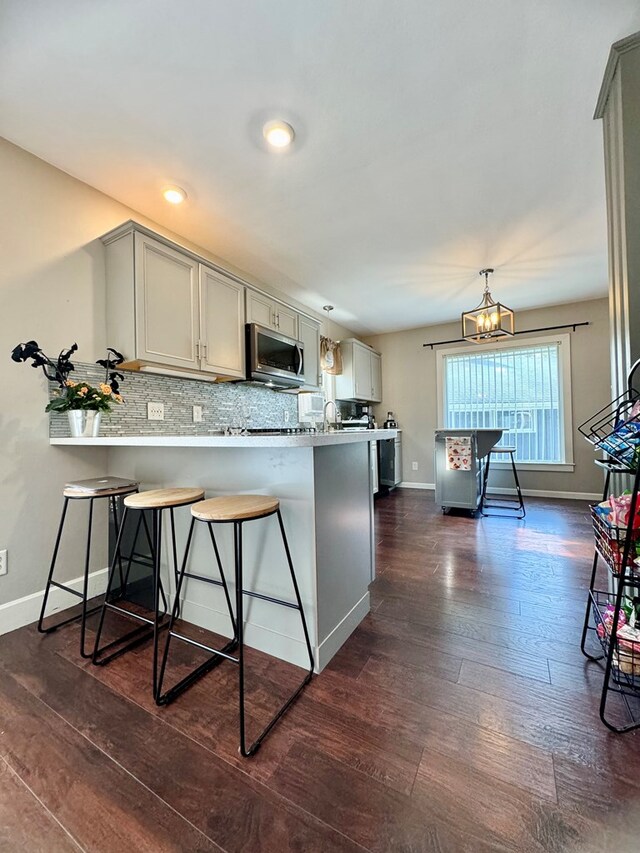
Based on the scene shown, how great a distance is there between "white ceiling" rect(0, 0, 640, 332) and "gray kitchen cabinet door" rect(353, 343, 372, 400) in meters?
2.10

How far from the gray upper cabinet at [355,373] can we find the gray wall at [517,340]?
20.2 inches

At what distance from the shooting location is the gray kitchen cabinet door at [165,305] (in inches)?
82.3

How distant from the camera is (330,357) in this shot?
183 inches

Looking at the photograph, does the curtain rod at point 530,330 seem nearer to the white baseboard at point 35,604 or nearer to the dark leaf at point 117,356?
the dark leaf at point 117,356

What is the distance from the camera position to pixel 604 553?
50.6 inches

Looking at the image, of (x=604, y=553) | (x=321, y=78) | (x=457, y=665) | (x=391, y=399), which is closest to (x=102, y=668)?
(x=457, y=665)

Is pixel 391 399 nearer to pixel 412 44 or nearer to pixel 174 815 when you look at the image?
pixel 412 44

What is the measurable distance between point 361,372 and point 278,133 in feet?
11.3

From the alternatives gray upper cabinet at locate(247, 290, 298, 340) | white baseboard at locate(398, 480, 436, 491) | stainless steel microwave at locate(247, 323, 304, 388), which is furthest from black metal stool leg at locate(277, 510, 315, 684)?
white baseboard at locate(398, 480, 436, 491)

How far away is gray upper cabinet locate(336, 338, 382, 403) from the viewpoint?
481cm

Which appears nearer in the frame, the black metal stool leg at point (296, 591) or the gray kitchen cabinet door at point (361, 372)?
the black metal stool leg at point (296, 591)

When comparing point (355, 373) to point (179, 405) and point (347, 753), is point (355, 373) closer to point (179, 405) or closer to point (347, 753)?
point (179, 405)

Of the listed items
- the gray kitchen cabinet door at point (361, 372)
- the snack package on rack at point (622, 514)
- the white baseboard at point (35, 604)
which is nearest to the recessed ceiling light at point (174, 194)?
the white baseboard at point (35, 604)

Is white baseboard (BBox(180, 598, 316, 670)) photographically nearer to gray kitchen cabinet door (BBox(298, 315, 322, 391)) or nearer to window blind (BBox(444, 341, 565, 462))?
gray kitchen cabinet door (BBox(298, 315, 322, 391))
